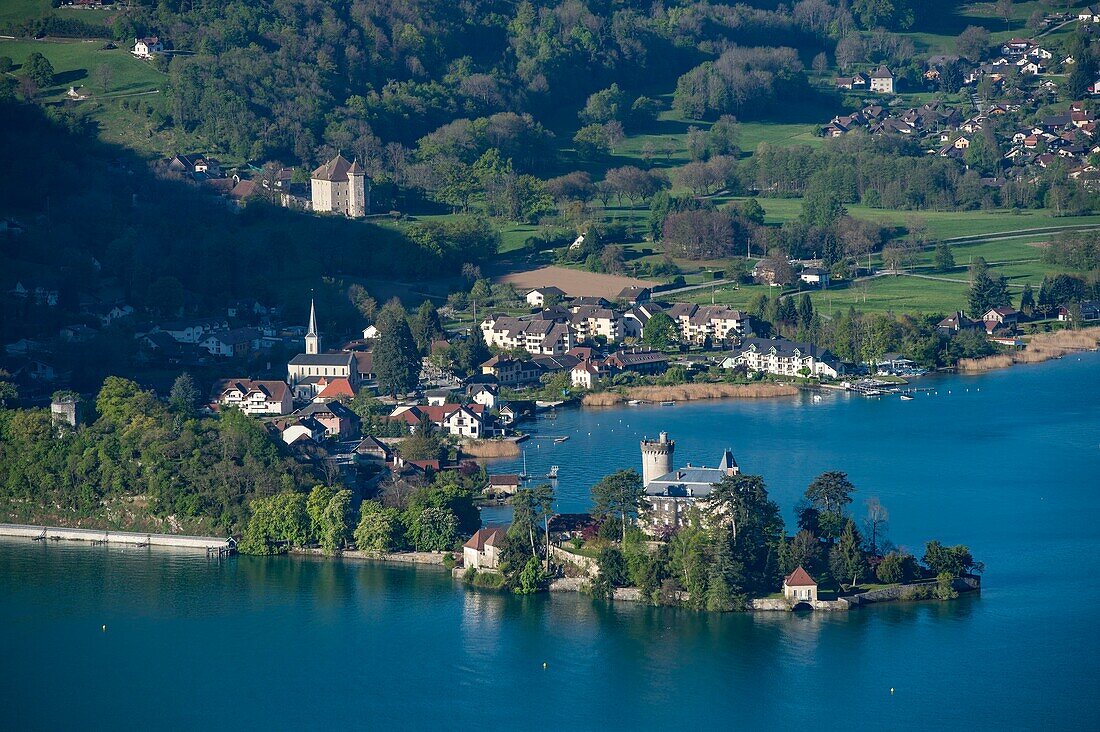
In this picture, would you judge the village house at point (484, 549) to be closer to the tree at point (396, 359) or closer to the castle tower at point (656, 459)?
the castle tower at point (656, 459)

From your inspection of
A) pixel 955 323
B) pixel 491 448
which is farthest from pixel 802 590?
pixel 955 323

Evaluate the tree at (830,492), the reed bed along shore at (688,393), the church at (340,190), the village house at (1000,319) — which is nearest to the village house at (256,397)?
the reed bed along shore at (688,393)

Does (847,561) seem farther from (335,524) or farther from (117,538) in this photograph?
(117,538)

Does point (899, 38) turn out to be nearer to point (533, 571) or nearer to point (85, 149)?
point (85, 149)

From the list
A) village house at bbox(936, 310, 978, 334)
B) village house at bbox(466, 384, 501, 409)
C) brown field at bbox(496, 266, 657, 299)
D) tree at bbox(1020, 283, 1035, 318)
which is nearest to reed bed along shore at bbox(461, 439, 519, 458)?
village house at bbox(466, 384, 501, 409)

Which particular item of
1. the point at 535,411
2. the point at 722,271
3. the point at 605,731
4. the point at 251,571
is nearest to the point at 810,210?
the point at 722,271

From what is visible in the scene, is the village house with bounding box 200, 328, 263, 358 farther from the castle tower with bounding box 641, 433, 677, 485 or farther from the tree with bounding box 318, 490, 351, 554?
the castle tower with bounding box 641, 433, 677, 485
